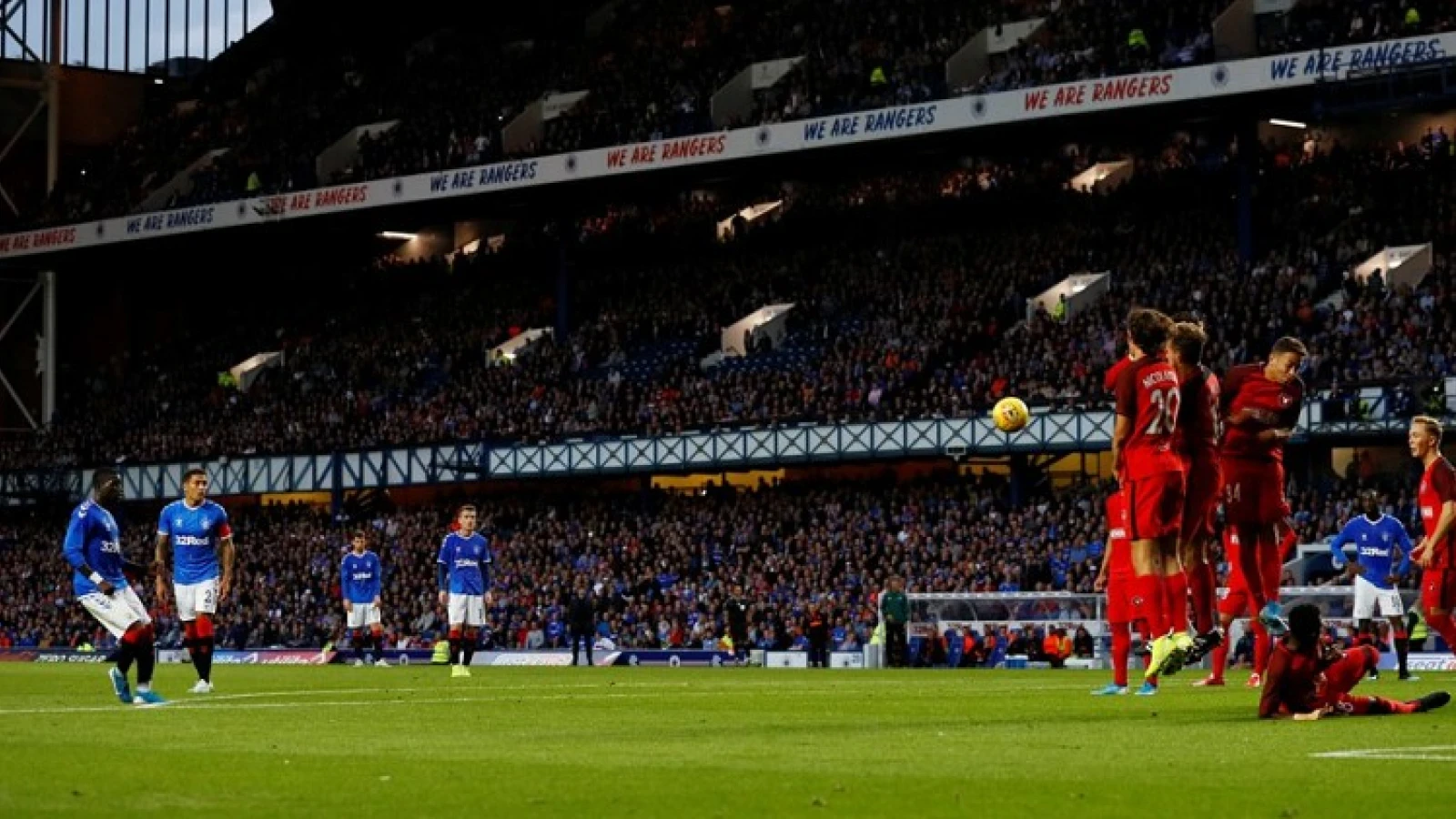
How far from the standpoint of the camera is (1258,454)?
1802 cm

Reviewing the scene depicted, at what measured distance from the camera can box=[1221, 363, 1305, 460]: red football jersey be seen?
17875mm

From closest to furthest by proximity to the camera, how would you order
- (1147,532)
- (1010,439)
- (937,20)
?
(1147,532)
(1010,439)
(937,20)

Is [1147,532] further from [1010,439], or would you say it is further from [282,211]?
[282,211]

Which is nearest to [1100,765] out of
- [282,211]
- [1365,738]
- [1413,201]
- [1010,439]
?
[1365,738]

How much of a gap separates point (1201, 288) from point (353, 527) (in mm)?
24206

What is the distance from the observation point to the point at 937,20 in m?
59.5

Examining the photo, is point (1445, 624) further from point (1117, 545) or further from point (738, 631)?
point (738, 631)

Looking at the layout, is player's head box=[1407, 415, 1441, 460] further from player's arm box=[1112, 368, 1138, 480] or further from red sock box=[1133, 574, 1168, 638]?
red sock box=[1133, 574, 1168, 638]

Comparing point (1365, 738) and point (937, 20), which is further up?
point (937, 20)

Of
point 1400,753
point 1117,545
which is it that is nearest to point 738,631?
point 1117,545

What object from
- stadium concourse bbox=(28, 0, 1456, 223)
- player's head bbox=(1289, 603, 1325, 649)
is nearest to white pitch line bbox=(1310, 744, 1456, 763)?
player's head bbox=(1289, 603, 1325, 649)

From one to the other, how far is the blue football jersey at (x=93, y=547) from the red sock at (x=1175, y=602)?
887 cm

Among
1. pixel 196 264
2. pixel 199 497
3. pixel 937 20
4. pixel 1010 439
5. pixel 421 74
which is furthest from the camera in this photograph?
pixel 196 264

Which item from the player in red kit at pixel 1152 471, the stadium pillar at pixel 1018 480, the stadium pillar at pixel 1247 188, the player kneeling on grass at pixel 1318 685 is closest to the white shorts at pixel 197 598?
the player in red kit at pixel 1152 471
